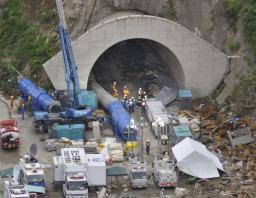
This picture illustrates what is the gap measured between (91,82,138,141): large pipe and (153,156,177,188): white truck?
22.3 ft

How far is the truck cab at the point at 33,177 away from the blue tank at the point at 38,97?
12.2m

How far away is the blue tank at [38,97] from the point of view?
68000 millimetres

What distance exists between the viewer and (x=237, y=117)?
212ft

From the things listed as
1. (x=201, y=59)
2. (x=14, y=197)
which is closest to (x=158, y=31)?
(x=201, y=59)

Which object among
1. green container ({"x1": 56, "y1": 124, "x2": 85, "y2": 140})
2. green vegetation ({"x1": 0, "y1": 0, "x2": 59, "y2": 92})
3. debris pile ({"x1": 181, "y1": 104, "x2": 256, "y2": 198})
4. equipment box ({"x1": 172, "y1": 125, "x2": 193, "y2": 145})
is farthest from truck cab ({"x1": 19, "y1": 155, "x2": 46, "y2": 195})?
green vegetation ({"x1": 0, "y1": 0, "x2": 59, "y2": 92})

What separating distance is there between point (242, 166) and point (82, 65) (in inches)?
678

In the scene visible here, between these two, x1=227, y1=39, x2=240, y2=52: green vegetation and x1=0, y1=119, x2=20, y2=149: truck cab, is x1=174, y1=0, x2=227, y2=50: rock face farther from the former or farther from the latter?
x1=0, y1=119, x2=20, y2=149: truck cab

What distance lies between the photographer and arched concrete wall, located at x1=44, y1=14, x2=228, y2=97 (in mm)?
70062

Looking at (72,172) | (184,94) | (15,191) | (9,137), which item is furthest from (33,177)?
(184,94)

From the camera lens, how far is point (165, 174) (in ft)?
184

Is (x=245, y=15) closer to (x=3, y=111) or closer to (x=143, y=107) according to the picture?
(x=143, y=107)

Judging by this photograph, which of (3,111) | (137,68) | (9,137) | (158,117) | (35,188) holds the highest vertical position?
(137,68)

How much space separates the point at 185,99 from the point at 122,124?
7.94 meters

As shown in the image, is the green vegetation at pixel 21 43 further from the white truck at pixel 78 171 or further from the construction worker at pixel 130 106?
the white truck at pixel 78 171
